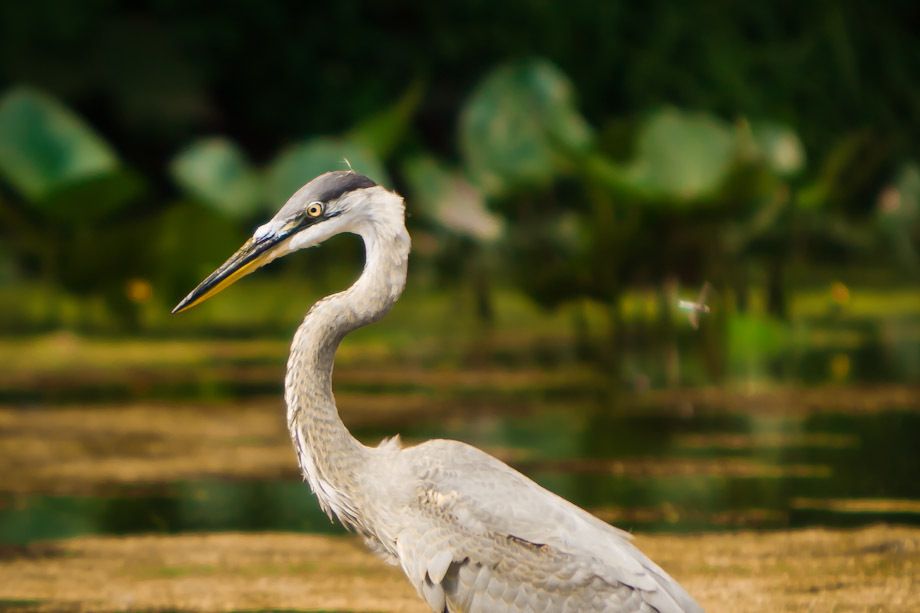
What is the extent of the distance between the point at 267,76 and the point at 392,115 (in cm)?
454

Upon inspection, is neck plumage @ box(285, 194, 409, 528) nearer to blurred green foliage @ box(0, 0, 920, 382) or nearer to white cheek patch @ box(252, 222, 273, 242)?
white cheek patch @ box(252, 222, 273, 242)

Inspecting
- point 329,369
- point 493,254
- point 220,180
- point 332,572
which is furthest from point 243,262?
point 220,180

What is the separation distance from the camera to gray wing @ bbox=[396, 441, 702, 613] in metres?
3.02

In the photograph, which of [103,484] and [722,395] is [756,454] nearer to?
[722,395]

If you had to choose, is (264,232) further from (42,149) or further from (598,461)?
(42,149)

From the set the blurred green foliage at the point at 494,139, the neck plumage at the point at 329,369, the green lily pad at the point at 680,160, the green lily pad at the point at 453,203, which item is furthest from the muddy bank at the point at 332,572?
the green lily pad at the point at 453,203

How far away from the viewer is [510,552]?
3096 millimetres

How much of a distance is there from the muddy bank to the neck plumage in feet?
2.72

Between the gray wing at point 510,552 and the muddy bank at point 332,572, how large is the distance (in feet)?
3.19

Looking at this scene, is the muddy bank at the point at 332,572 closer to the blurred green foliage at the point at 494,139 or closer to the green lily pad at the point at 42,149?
the blurred green foliage at the point at 494,139

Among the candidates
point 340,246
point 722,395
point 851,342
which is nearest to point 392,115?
point 340,246

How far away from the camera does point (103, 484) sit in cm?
596

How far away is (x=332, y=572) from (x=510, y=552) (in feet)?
4.97

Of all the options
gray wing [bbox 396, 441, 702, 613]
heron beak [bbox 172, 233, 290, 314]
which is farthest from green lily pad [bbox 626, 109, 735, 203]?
gray wing [bbox 396, 441, 702, 613]
